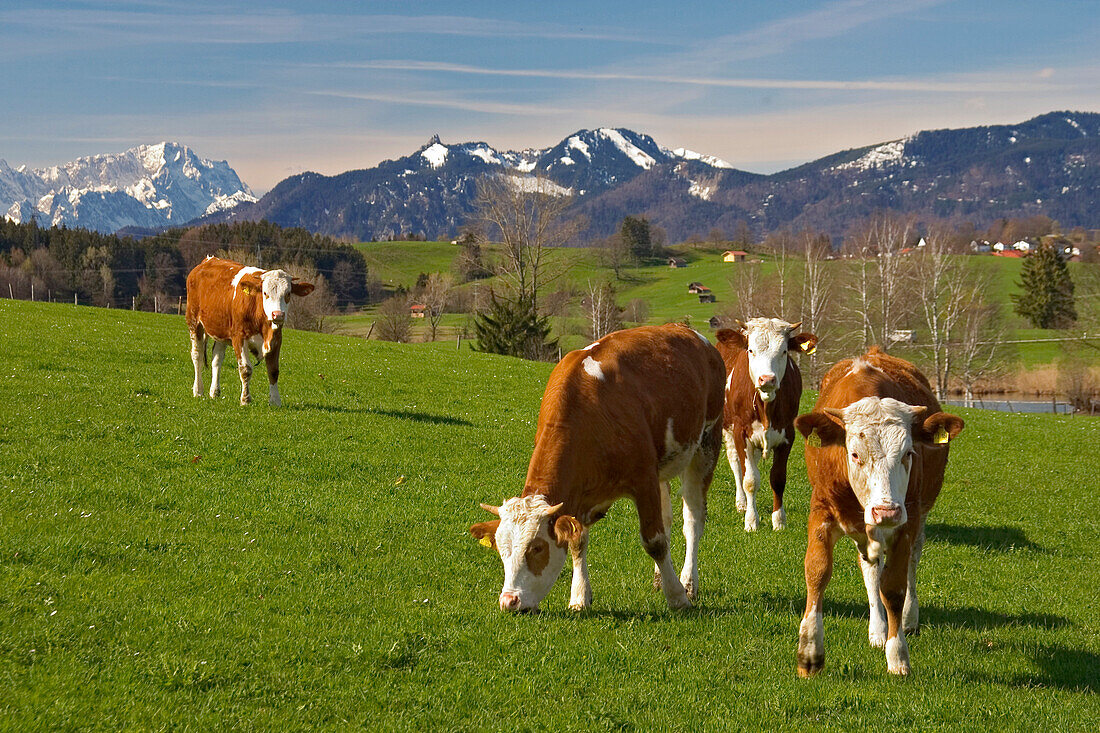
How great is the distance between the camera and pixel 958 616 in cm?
1043

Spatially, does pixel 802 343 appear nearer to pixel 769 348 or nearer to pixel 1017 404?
pixel 769 348

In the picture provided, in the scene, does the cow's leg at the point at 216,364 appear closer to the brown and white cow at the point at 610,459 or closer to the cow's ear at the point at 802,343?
the cow's ear at the point at 802,343

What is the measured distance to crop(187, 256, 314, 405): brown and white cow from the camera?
19.6 meters

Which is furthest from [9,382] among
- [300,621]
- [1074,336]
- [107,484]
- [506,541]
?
[1074,336]

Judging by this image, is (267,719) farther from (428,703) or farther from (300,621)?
(300,621)

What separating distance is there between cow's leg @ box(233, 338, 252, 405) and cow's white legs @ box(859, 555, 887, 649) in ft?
49.3

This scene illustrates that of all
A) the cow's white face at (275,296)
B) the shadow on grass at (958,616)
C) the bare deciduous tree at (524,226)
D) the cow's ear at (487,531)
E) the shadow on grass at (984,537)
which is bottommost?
the shadow on grass at (984,537)

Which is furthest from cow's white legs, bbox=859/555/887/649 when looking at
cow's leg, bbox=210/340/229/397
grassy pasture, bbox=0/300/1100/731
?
cow's leg, bbox=210/340/229/397

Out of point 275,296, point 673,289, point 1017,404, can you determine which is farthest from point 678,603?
point 673,289

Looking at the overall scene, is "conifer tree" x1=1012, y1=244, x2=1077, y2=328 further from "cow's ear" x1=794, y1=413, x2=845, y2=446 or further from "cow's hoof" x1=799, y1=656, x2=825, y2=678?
"cow's hoof" x1=799, y1=656, x2=825, y2=678

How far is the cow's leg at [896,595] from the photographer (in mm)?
7805

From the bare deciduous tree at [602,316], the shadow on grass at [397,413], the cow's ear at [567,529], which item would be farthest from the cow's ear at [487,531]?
the bare deciduous tree at [602,316]

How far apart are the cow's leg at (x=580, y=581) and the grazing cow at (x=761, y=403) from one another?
5.61 metres

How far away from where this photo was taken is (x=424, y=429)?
797 inches
